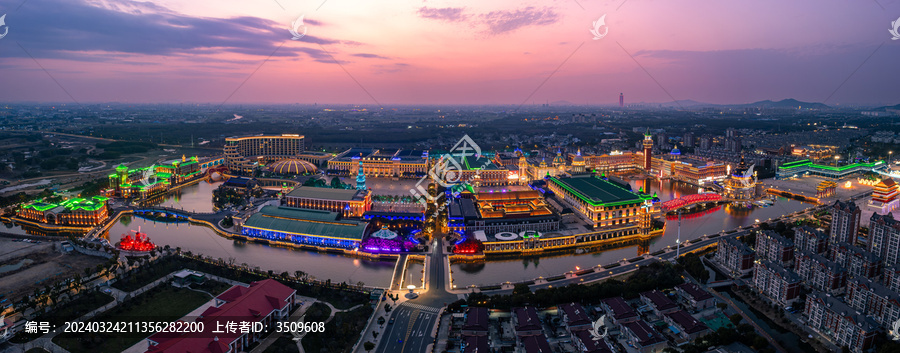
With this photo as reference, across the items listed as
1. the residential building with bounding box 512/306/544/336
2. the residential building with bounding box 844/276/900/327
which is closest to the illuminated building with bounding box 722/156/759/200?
the residential building with bounding box 844/276/900/327

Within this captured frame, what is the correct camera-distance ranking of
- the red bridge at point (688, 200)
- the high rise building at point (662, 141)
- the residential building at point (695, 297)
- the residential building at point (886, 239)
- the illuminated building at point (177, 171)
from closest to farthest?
the residential building at point (695, 297), the residential building at point (886, 239), the red bridge at point (688, 200), the illuminated building at point (177, 171), the high rise building at point (662, 141)

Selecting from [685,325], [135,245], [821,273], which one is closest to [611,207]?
[821,273]

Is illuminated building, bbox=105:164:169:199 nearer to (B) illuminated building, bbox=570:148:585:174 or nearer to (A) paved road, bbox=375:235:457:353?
(A) paved road, bbox=375:235:457:353

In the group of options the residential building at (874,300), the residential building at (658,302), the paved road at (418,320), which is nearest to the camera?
the paved road at (418,320)

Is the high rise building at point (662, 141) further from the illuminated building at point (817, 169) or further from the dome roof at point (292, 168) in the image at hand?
the dome roof at point (292, 168)

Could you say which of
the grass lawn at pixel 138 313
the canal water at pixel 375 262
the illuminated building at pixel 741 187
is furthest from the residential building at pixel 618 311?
the illuminated building at pixel 741 187
